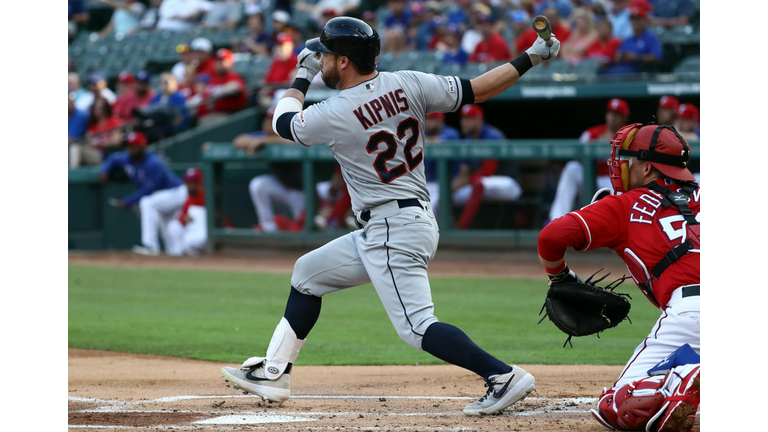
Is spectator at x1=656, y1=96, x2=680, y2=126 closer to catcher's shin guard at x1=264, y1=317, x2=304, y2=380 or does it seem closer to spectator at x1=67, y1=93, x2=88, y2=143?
catcher's shin guard at x1=264, y1=317, x2=304, y2=380

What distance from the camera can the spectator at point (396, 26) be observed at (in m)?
13.8

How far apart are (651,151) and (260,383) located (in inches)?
72.2

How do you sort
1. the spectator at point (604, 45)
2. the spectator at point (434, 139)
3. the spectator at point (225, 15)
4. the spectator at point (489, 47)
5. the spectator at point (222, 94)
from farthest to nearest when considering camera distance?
the spectator at point (225, 15)
the spectator at point (222, 94)
the spectator at point (489, 47)
the spectator at point (604, 45)
the spectator at point (434, 139)

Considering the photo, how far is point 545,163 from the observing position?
33.5ft

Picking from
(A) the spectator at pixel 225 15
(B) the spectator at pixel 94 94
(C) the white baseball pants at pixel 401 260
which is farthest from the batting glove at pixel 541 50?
(A) the spectator at pixel 225 15

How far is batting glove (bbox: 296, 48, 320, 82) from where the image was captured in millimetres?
4023

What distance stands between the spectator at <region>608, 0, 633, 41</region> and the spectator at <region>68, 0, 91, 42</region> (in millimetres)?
11740

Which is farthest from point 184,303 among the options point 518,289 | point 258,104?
point 258,104

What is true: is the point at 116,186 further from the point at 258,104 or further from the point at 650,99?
the point at 650,99

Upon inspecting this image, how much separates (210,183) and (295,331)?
8173 millimetres

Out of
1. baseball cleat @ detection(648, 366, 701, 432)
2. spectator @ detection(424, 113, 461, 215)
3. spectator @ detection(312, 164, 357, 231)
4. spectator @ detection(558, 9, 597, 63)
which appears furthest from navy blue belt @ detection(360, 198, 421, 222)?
spectator @ detection(558, 9, 597, 63)

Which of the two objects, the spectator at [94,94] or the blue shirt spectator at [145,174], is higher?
the spectator at [94,94]

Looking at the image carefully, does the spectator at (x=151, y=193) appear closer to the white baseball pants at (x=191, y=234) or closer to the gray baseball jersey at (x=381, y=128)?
the white baseball pants at (x=191, y=234)

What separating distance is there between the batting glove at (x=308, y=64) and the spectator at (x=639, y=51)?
7.52 m
